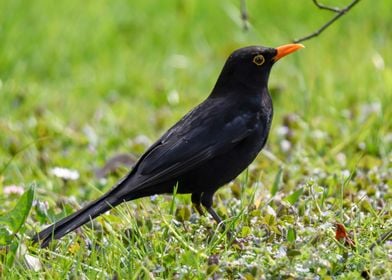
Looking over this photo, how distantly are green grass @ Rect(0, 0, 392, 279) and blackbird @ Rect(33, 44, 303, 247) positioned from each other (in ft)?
0.43

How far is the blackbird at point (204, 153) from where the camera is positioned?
199 inches

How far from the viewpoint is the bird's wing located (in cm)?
508

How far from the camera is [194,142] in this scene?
5168 millimetres

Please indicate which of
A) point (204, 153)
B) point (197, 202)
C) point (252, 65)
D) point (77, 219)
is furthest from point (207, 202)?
point (252, 65)

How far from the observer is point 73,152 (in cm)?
732

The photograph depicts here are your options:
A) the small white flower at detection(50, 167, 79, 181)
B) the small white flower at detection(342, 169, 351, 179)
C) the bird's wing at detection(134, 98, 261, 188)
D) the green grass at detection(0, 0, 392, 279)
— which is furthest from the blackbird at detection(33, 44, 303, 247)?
the small white flower at detection(50, 167, 79, 181)

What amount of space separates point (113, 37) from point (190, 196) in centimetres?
452

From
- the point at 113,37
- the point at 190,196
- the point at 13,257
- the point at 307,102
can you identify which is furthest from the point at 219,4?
the point at 13,257

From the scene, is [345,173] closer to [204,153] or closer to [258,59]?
[258,59]

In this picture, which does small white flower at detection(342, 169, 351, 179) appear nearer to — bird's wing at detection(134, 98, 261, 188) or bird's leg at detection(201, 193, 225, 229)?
bird's wing at detection(134, 98, 261, 188)

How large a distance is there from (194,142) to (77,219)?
0.76 m

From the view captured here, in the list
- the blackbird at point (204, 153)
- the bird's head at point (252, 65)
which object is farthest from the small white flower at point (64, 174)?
the bird's head at point (252, 65)

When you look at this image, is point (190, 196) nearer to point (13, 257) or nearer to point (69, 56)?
point (13, 257)

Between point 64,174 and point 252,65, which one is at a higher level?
point 252,65
